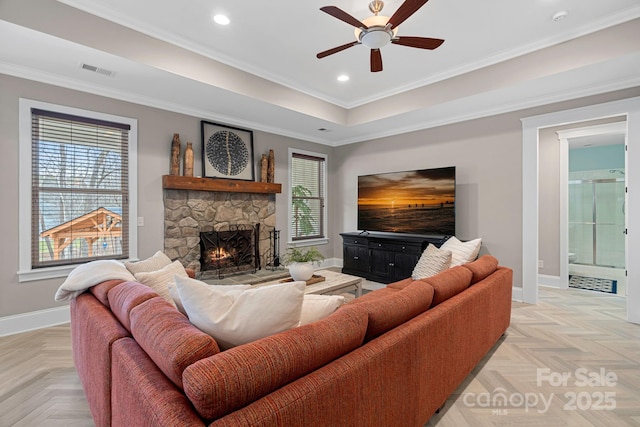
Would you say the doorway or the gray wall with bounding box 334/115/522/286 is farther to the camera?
the doorway

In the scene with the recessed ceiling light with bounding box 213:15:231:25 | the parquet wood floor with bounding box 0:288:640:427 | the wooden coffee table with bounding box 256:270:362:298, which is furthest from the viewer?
the wooden coffee table with bounding box 256:270:362:298

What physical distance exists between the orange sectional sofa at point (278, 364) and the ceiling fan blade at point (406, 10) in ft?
6.18

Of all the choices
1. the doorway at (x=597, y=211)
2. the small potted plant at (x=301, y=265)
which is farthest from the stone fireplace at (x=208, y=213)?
the doorway at (x=597, y=211)

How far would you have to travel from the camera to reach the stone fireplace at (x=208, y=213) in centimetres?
423

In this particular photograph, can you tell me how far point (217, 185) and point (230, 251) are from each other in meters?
1.05

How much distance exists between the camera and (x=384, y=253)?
5.09m

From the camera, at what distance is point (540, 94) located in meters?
3.89

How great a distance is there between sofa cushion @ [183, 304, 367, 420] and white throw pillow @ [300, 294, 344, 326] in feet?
0.46

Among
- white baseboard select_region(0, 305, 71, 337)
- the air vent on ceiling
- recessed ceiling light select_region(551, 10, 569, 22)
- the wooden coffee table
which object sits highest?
recessed ceiling light select_region(551, 10, 569, 22)

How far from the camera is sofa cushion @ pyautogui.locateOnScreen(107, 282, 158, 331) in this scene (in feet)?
4.80

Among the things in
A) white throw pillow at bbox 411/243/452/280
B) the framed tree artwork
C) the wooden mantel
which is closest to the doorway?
white throw pillow at bbox 411/243/452/280

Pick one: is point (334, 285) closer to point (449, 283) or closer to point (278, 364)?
point (449, 283)

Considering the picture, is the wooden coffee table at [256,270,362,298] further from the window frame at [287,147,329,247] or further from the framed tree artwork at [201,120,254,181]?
the framed tree artwork at [201,120,254,181]

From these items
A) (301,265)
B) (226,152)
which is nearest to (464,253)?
(301,265)
